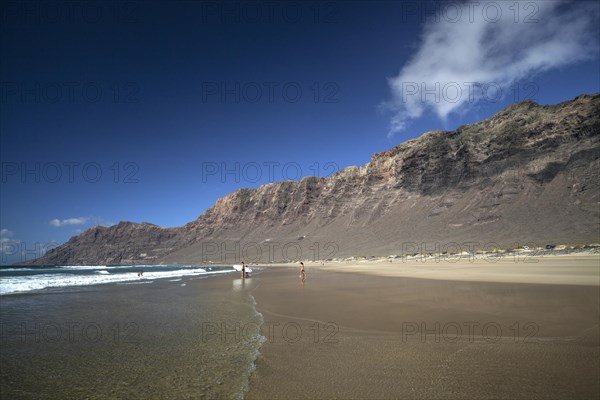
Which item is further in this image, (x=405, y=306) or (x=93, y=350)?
(x=405, y=306)

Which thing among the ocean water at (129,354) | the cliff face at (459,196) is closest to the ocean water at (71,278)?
the ocean water at (129,354)

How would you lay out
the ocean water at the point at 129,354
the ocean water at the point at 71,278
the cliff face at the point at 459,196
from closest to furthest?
the ocean water at the point at 129,354 → the ocean water at the point at 71,278 → the cliff face at the point at 459,196

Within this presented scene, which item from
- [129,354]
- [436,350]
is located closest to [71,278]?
[129,354]

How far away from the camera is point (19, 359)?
6.67m

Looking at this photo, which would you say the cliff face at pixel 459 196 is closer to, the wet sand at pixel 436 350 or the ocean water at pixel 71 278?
the ocean water at pixel 71 278

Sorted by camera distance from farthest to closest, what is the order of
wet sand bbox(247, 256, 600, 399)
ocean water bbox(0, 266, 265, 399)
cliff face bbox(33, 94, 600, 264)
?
1. cliff face bbox(33, 94, 600, 264)
2. ocean water bbox(0, 266, 265, 399)
3. wet sand bbox(247, 256, 600, 399)

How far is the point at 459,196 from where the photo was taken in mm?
89062

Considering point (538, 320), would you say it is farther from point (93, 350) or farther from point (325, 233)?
point (325, 233)

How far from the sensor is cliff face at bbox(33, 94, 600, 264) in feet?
216

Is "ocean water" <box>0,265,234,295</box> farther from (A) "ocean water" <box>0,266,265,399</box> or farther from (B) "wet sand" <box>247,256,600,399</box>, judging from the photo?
(B) "wet sand" <box>247,256,600,399</box>

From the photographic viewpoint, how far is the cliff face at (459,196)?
65875 millimetres

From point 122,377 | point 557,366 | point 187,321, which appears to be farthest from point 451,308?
point 122,377

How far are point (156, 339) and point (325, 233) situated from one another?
11340 cm

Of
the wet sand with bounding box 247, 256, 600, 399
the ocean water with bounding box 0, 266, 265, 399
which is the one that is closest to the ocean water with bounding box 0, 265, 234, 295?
the ocean water with bounding box 0, 266, 265, 399
